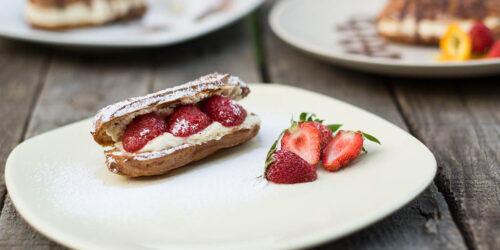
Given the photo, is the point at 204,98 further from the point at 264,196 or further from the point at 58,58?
the point at 58,58

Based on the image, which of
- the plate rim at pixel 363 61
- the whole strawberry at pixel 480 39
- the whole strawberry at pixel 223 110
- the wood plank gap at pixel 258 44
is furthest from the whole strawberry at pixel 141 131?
the whole strawberry at pixel 480 39

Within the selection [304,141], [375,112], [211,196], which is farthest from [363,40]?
[211,196]

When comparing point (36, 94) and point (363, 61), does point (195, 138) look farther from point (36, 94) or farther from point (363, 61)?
point (36, 94)

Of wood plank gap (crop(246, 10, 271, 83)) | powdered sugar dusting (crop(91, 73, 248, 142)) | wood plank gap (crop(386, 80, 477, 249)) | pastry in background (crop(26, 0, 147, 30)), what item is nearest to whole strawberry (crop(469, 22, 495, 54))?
wood plank gap (crop(246, 10, 271, 83))

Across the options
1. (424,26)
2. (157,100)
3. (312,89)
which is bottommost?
(312,89)

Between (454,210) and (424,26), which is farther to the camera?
(424,26)

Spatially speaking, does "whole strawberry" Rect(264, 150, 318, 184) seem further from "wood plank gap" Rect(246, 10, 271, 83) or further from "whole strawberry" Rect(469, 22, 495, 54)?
"whole strawberry" Rect(469, 22, 495, 54)

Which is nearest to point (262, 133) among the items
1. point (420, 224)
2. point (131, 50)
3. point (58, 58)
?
point (420, 224)
